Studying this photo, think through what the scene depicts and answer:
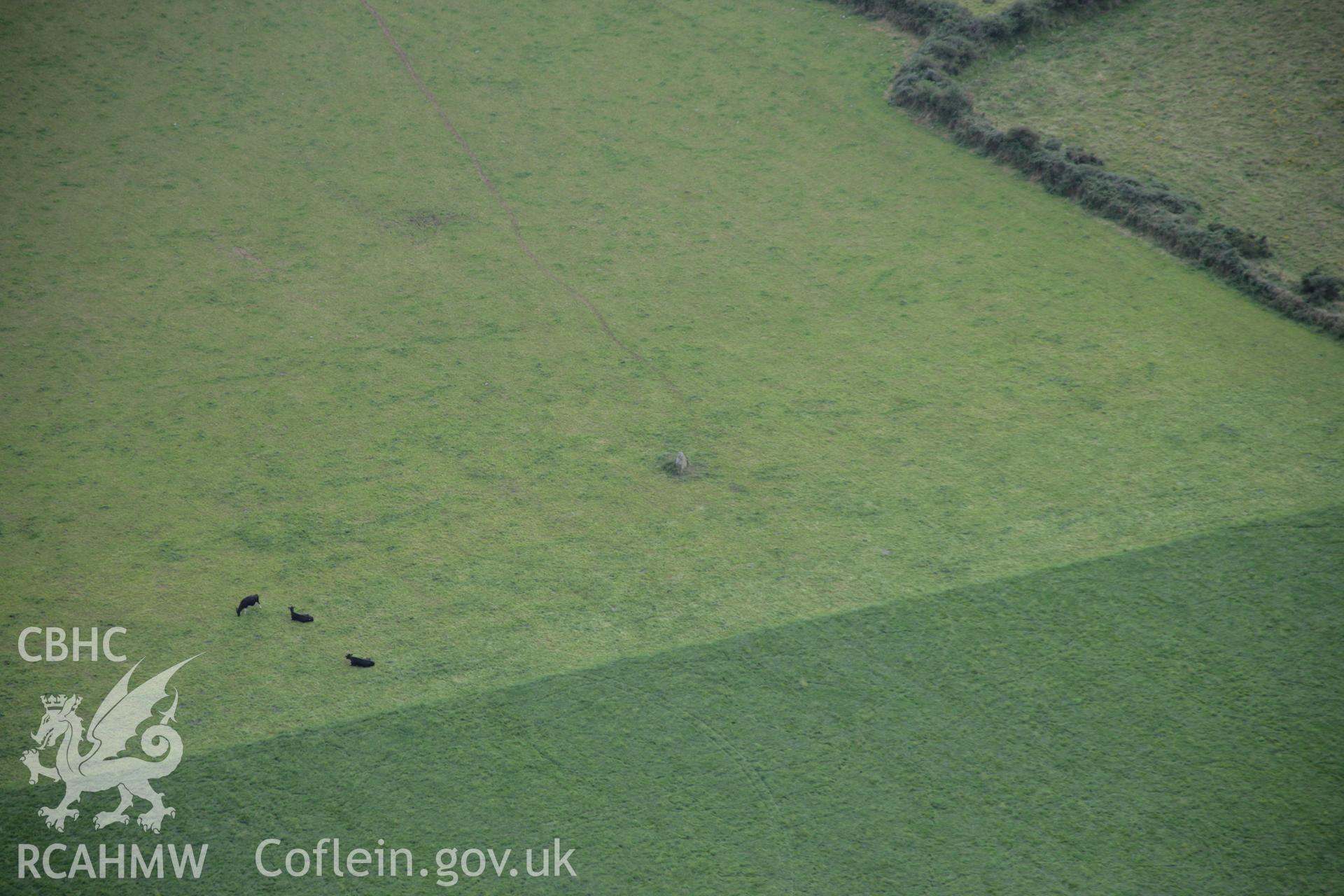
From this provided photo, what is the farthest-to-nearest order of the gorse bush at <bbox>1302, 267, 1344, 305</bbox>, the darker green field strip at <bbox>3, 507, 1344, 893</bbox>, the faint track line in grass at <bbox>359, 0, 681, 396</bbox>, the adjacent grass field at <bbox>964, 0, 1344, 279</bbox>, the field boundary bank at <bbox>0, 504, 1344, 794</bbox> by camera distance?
the adjacent grass field at <bbox>964, 0, 1344, 279</bbox>
the gorse bush at <bbox>1302, 267, 1344, 305</bbox>
the faint track line in grass at <bbox>359, 0, 681, 396</bbox>
the field boundary bank at <bbox>0, 504, 1344, 794</bbox>
the darker green field strip at <bbox>3, 507, 1344, 893</bbox>

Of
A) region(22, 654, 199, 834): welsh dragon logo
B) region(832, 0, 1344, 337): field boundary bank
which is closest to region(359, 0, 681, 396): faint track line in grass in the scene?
region(22, 654, 199, 834): welsh dragon logo

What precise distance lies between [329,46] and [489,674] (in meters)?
12.9

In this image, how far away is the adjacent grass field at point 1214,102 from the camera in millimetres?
13680

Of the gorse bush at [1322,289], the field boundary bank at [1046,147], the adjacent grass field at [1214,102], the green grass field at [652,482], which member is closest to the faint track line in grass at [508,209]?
the green grass field at [652,482]

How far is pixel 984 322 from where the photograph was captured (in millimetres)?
12359

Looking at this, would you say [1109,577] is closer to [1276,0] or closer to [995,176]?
[995,176]

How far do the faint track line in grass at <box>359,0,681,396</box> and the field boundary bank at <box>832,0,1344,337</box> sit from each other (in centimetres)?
650

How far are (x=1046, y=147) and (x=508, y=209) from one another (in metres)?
7.66

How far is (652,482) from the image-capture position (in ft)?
33.6

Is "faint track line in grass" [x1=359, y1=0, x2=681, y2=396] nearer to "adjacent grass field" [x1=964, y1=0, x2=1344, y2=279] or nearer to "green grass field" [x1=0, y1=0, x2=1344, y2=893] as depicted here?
"green grass field" [x1=0, y1=0, x2=1344, y2=893]

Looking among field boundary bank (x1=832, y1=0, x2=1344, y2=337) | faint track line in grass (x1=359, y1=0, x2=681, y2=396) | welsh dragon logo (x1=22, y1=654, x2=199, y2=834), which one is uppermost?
field boundary bank (x1=832, y1=0, x2=1344, y2=337)

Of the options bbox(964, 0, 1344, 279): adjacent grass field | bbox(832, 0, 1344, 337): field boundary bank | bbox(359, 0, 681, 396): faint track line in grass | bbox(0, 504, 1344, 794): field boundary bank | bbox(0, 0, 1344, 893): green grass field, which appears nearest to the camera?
bbox(0, 0, 1344, 893): green grass field

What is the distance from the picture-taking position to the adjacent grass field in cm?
1368

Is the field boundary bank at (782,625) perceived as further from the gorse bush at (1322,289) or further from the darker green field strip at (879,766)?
the gorse bush at (1322,289)
